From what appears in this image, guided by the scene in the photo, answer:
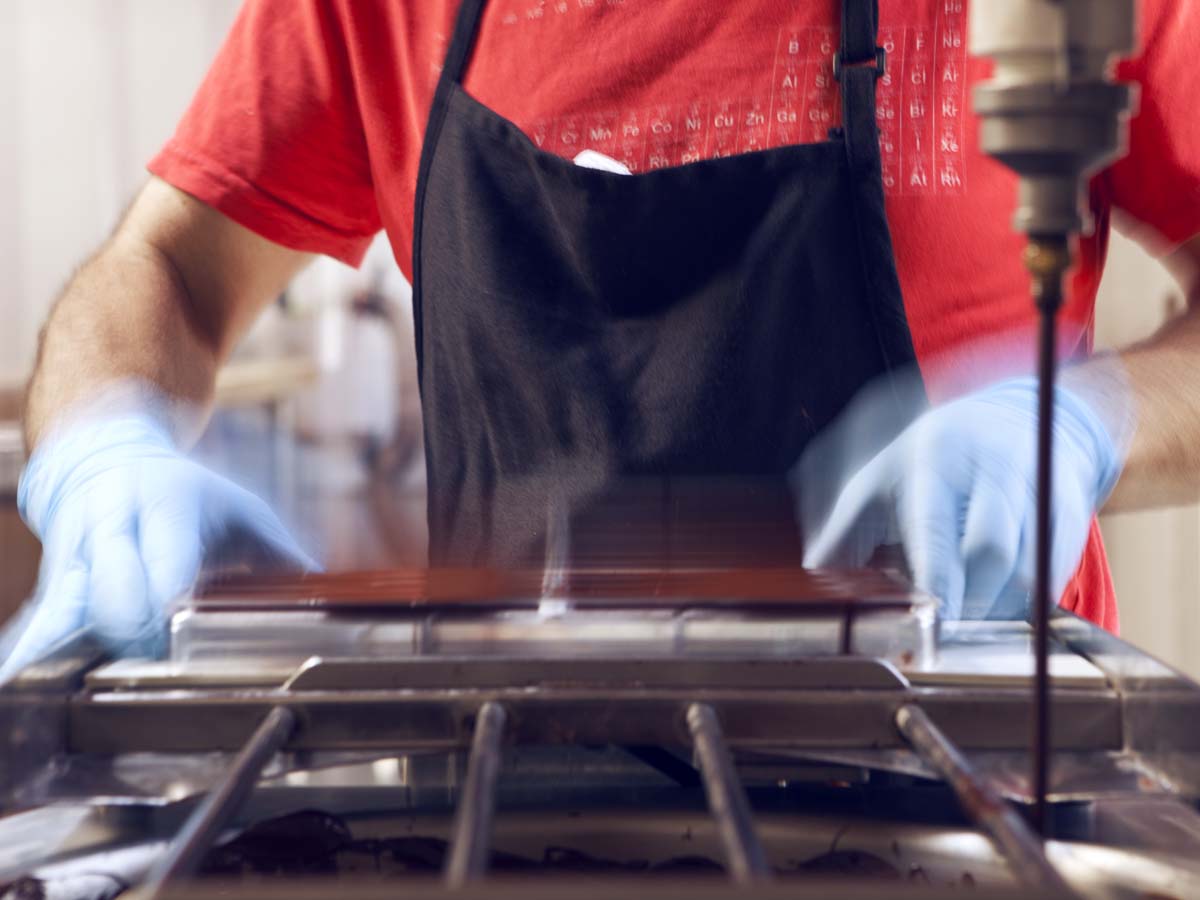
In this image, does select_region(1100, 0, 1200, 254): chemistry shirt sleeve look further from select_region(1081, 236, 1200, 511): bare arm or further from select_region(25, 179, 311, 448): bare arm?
select_region(25, 179, 311, 448): bare arm

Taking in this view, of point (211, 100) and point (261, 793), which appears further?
point (211, 100)

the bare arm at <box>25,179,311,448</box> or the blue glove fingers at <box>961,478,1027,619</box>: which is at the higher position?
the bare arm at <box>25,179,311,448</box>

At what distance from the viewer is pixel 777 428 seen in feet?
3.85

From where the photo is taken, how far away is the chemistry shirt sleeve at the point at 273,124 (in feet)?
4.52

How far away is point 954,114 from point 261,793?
88cm

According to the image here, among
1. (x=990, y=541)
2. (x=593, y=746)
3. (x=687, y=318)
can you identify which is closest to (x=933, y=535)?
(x=990, y=541)

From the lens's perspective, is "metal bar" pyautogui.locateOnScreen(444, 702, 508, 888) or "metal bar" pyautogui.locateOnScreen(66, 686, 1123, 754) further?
"metal bar" pyautogui.locateOnScreen(66, 686, 1123, 754)

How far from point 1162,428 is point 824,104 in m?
0.44

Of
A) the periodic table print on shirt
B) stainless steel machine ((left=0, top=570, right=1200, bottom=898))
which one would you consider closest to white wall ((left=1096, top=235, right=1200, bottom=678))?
the periodic table print on shirt

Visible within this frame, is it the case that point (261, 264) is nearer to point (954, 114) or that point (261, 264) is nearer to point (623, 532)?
point (623, 532)

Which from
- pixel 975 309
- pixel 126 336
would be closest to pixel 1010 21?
pixel 975 309

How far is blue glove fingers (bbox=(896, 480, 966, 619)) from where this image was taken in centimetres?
95

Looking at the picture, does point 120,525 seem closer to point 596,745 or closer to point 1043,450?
point 596,745

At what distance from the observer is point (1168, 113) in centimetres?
118
